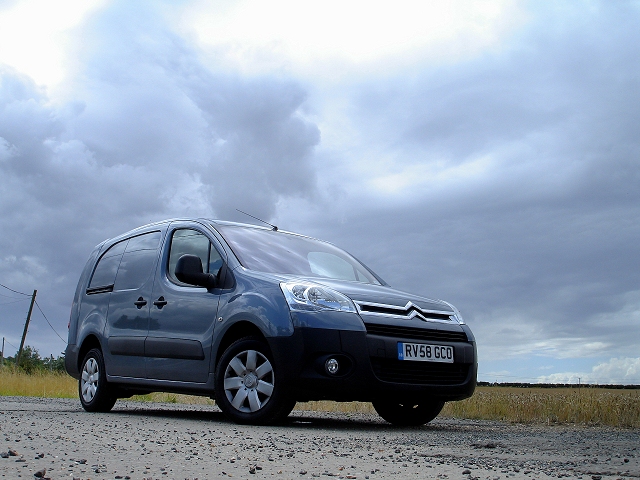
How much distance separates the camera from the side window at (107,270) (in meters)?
9.22

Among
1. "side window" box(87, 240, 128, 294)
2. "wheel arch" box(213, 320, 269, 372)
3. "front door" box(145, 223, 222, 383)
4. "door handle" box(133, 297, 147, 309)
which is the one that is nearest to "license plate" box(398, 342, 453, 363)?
"wheel arch" box(213, 320, 269, 372)

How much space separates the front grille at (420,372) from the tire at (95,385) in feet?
11.8

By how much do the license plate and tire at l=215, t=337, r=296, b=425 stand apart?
1.01m

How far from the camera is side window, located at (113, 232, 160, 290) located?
28.0 ft

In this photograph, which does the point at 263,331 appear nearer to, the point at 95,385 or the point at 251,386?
the point at 251,386

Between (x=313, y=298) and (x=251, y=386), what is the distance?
0.92 meters

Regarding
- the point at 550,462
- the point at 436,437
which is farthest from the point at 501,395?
the point at 550,462

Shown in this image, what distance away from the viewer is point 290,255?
7.96 metres

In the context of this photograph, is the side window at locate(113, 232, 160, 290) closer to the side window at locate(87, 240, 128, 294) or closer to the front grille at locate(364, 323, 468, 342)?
→ the side window at locate(87, 240, 128, 294)

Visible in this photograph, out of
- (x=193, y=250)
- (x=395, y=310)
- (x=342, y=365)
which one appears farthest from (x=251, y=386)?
(x=193, y=250)

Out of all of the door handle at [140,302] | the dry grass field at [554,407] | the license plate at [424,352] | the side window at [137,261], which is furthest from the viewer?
the dry grass field at [554,407]

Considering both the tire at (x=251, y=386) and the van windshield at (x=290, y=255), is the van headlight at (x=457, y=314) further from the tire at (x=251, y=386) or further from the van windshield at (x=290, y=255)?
the tire at (x=251, y=386)

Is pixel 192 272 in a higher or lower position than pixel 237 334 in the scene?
higher

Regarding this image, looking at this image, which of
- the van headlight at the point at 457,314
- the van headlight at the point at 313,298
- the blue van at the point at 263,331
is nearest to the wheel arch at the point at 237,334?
the blue van at the point at 263,331
